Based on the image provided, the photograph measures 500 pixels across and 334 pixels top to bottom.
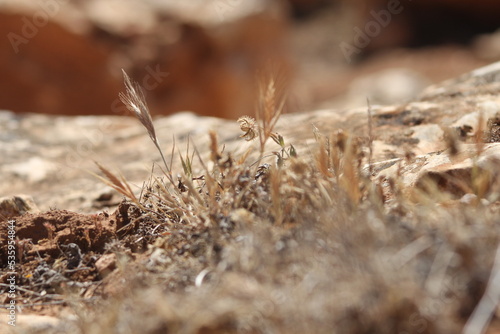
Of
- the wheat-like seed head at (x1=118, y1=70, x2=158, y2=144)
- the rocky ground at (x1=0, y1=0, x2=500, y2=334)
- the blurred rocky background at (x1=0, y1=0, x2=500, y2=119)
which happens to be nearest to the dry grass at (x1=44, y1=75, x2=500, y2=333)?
the rocky ground at (x1=0, y1=0, x2=500, y2=334)

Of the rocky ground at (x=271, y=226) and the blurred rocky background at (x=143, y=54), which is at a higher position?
the blurred rocky background at (x=143, y=54)

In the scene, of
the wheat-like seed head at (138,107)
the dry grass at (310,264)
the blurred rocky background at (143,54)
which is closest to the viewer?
the dry grass at (310,264)

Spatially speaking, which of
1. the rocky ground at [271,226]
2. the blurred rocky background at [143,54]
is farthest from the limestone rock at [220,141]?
the blurred rocky background at [143,54]

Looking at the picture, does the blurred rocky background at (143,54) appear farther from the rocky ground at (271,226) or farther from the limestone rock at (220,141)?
the rocky ground at (271,226)

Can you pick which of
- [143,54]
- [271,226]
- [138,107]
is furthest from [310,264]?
[143,54]

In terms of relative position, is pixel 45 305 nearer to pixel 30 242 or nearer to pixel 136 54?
pixel 30 242

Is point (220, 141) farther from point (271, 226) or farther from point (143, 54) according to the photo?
point (143, 54)

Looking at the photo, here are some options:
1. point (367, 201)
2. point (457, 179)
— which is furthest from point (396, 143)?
point (367, 201)

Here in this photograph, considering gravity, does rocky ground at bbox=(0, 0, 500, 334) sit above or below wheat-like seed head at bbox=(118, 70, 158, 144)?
below

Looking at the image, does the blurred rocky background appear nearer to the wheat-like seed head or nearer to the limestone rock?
the limestone rock
